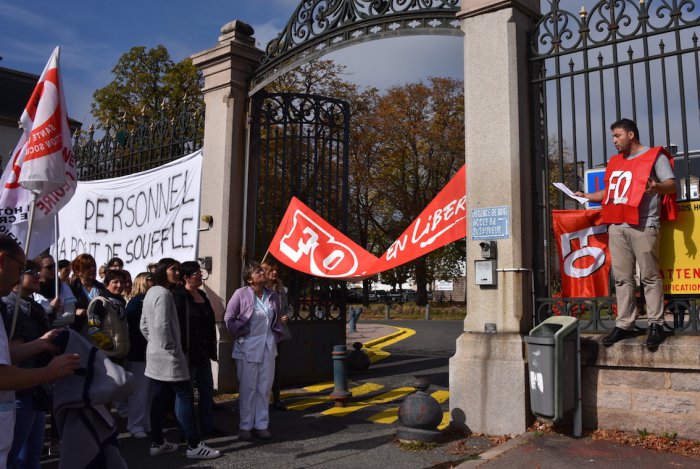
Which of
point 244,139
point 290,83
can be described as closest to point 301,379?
point 244,139

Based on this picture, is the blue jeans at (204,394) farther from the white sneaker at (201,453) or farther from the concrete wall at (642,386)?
the concrete wall at (642,386)

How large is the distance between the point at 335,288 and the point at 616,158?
545 centimetres

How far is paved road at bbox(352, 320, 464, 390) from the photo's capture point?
10.7 metres

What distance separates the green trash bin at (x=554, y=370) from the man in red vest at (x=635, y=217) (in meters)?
0.42

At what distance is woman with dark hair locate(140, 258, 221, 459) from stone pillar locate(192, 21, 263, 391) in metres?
3.30

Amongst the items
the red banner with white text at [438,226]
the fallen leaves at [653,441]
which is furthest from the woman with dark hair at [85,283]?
the fallen leaves at [653,441]

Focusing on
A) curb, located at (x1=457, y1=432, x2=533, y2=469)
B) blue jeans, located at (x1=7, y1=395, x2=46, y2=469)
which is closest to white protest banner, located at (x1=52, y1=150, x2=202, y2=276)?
blue jeans, located at (x1=7, y1=395, x2=46, y2=469)

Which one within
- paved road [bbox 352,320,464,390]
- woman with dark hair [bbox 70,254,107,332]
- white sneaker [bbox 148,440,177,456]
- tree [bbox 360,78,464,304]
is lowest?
white sneaker [bbox 148,440,177,456]

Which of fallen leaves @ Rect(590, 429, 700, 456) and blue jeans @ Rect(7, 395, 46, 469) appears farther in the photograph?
fallen leaves @ Rect(590, 429, 700, 456)

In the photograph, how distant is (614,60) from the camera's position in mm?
6391

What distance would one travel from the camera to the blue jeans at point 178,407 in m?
5.91

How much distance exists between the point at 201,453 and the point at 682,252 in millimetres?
4912

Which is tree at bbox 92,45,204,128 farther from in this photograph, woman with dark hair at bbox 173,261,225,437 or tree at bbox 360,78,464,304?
woman with dark hair at bbox 173,261,225,437

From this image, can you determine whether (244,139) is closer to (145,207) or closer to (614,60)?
(145,207)
